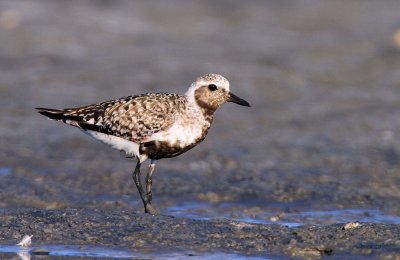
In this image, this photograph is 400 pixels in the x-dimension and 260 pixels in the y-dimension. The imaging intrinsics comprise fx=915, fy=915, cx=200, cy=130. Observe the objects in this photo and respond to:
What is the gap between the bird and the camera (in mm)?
11359

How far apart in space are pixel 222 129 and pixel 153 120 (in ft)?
19.0

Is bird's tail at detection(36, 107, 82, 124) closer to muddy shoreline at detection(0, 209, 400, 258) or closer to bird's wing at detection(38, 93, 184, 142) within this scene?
bird's wing at detection(38, 93, 184, 142)

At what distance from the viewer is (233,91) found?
63.2 feet

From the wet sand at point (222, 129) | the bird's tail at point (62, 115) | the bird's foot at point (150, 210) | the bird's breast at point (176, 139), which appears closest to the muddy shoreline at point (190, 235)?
the wet sand at point (222, 129)

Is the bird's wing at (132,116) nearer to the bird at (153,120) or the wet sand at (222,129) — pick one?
the bird at (153,120)

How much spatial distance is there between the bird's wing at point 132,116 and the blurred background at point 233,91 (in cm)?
124

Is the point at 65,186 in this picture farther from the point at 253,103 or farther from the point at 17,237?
the point at 253,103

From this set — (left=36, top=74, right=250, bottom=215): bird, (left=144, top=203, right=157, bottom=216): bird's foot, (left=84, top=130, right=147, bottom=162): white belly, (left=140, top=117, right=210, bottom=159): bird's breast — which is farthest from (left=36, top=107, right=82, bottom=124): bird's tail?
(left=144, top=203, right=157, bottom=216): bird's foot

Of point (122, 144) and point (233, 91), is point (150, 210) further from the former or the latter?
point (233, 91)

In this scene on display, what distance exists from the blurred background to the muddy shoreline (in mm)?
1822

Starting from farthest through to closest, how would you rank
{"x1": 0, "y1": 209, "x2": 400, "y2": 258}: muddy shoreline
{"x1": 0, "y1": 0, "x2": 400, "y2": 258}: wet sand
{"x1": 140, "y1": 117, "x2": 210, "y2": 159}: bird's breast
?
1. {"x1": 140, "y1": 117, "x2": 210, "y2": 159}: bird's breast
2. {"x1": 0, "y1": 0, "x2": 400, "y2": 258}: wet sand
3. {"x1": 0, "y1": 209, "x2": 400, "y2": 258}: muddy shoreline

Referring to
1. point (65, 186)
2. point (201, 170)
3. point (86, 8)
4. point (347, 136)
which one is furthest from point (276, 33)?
point (65, 186)

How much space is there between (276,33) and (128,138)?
12509 mm

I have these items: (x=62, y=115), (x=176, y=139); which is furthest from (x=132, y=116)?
(x=62, y=115)
